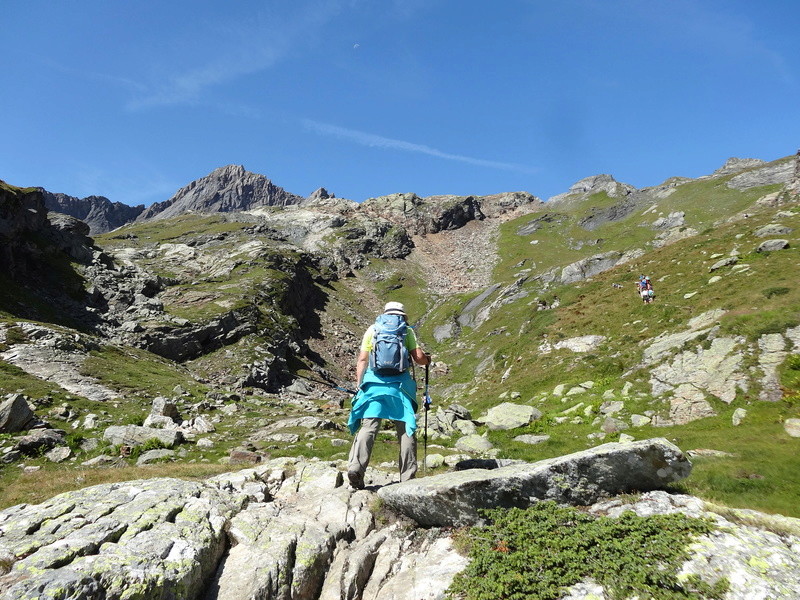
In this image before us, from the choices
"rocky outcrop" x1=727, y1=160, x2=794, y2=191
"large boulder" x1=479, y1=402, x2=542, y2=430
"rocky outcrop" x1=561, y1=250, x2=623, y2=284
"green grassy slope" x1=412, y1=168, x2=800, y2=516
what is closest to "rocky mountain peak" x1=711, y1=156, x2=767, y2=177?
"rocky outcrop" x1=727, y1=160, x2=794, y2=191

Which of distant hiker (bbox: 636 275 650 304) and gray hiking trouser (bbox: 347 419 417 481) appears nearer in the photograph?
gray hiking trouser (bbox: 347 419 417 481)

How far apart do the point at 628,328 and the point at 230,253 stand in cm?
7582

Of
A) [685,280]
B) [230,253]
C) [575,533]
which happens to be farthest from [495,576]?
[230,253]

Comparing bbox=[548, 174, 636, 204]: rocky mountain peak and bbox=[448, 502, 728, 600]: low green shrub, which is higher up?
bbox=[548, 174, 636, 204]: rocky mountain peak

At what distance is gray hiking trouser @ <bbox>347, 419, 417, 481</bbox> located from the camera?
31.1 feet

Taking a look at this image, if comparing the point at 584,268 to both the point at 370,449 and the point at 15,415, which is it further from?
the point at 15,415

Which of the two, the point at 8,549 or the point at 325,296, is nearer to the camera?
the point at 8,549

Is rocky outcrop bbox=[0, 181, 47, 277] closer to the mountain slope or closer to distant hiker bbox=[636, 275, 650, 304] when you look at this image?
the mountain slope

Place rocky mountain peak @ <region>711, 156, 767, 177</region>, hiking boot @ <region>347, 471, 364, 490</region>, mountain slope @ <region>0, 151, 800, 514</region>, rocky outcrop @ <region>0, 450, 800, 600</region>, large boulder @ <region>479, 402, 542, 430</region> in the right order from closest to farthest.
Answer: rocky outcrop @ <region>0, 450, 800, 600</region> → hiking boot @ <region>347, 471, 364, 490</region> → mountain slope @ <region>0, 151, 800, 514</region> → large boulder @ <region>479, 402, 542, 430</region> → rocky mountain peak @ <region>711, 156, 767, 177</region>

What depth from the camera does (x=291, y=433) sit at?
21922mm

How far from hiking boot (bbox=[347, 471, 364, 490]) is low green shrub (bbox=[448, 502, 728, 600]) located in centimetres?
302

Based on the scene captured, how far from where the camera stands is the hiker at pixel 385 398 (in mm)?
9508

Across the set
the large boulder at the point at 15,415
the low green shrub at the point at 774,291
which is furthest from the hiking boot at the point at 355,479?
the low green shrub at the point at 774,291

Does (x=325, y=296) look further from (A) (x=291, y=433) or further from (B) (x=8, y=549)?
(B) (x=8, y=549)
